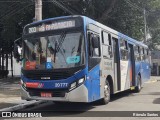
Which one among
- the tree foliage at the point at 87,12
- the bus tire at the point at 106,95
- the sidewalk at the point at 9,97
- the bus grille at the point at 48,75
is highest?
the tree foliage at the point at 87,12

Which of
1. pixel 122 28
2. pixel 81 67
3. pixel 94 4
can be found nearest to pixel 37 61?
pixel 81 67

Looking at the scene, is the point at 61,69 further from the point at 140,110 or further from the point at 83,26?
the point at 140,110

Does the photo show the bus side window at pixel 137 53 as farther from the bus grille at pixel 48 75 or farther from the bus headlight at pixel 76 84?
the bus grille at pixel 48 75

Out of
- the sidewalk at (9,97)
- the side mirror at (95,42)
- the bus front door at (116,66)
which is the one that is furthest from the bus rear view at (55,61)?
the bus front door at (116,66)

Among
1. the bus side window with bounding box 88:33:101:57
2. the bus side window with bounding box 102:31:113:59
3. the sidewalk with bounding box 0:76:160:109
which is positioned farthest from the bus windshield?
the sidewalk with bounding box 0:76:160:109

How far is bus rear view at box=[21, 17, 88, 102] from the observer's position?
36.0 ft

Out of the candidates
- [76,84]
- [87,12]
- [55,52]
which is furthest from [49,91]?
[87,12]

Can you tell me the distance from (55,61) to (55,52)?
32 cm

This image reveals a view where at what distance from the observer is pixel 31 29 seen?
12172 mm

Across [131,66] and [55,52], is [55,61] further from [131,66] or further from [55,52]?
[131,66]

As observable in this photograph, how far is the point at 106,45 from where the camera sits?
1348 centimetres

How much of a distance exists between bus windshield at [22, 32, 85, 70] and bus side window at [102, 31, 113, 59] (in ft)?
6.75

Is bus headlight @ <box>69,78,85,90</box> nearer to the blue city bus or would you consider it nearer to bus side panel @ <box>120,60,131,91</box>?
the blue city bus

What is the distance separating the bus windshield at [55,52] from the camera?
11.2 m
